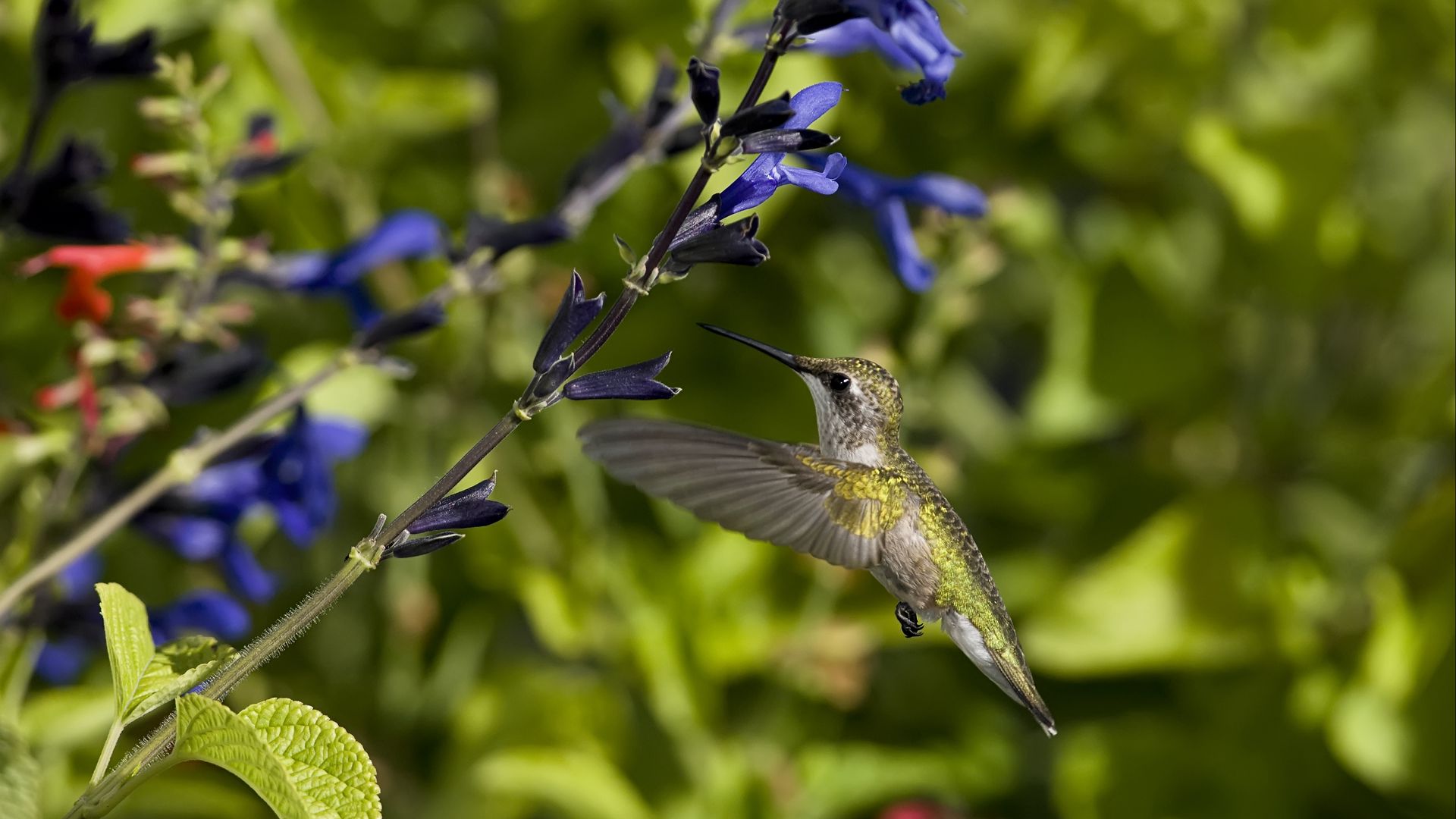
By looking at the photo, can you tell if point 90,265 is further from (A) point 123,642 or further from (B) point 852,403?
(B) point 852,403

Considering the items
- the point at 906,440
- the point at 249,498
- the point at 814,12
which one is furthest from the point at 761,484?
the point at 906,440

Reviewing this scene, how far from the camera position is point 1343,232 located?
1.66 meters

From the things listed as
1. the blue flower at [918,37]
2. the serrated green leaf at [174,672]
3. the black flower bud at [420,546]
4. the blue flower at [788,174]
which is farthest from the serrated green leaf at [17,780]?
the blue flower at [918,37]

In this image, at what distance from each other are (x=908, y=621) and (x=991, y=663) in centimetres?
7

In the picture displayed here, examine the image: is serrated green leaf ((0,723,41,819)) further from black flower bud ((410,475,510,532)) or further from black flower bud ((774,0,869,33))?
black flower bud ((774,0,869,33))

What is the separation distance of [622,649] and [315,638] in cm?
43

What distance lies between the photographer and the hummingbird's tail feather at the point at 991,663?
1087 millimetres

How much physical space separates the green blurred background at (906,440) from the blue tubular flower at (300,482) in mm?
265

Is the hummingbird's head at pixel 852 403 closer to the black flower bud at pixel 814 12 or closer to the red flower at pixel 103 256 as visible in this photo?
the black flower bud at pixel 814 12

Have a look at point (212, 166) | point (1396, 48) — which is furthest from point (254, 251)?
point (1396, 48)

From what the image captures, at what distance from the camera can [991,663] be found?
109 centimetres

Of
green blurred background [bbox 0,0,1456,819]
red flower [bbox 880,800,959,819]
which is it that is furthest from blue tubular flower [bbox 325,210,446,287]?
red flower [bbox 880,800,959,819]

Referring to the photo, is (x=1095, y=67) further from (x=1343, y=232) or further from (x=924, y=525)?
(x=924, y=525)

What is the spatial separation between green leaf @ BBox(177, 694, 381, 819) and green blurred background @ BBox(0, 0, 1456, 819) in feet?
2.54
